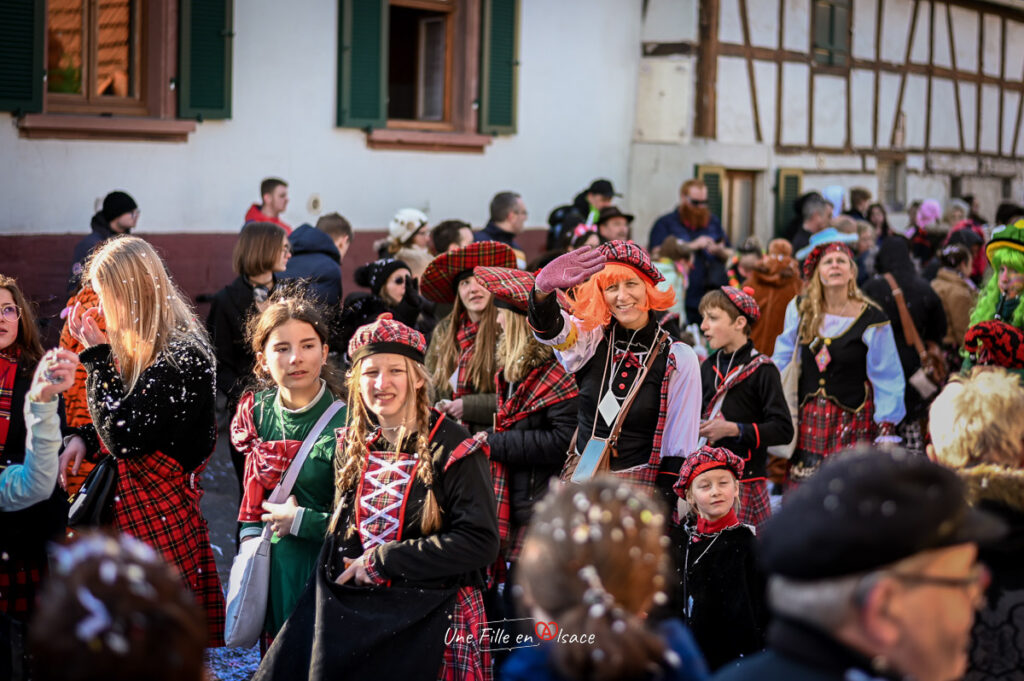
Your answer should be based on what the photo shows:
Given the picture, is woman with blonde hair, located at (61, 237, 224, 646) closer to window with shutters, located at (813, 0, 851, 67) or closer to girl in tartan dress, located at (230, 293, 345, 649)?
girl in tartan dress, located at (230, 293, 345, 649)

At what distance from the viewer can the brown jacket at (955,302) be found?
32.2 ft

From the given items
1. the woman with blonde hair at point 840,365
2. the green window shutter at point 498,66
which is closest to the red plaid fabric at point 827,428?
the woman with blonde hair at point 840,365

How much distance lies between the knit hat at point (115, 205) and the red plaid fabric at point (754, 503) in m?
5.37

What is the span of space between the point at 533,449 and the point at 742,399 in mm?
1379

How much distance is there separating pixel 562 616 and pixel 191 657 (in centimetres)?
65

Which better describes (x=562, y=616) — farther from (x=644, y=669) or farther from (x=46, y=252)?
(x=46, y=252)

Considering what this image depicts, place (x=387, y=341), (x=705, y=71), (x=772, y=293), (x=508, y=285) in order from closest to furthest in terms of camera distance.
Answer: (x=387, y=341) < (x=508, y=285) < (x=772, y=293) < (x=705, y=71)

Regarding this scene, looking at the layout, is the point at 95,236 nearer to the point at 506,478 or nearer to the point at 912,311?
the point at 506,478

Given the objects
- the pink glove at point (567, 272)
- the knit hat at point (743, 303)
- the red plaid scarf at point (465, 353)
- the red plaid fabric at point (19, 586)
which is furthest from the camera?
the knit hat at point (743, 303)

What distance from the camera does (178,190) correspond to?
1060 cm

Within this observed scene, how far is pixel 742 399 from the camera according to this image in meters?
6.18

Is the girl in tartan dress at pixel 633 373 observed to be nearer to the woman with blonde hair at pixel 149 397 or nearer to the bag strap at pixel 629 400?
the bag strap at pixel 629 400

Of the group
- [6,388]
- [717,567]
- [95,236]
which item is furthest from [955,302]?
[6,388]

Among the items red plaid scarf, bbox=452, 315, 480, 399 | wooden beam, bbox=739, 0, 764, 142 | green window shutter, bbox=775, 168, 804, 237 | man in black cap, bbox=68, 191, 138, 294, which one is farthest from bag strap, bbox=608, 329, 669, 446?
wooden beam, bbox=739, 0, 764, 142
